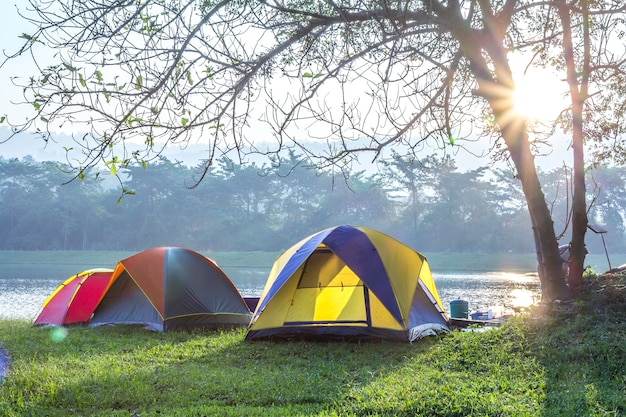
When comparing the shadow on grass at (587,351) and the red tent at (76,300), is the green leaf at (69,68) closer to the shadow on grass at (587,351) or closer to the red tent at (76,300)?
the shadow on grass at (587,351)

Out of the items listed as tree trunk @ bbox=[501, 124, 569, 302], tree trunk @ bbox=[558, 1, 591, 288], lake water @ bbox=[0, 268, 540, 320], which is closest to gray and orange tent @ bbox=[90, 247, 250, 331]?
tree trunk @ bbox=[501, 124, 569, 302]

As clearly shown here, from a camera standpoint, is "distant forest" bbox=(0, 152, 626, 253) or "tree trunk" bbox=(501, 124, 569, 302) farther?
"distant forest" bbox=(0, 152, 626, 253)

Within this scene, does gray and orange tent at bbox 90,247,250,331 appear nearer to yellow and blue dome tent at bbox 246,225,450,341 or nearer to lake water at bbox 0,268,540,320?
yellow and blue dome tent at bbox 246,225,450,341

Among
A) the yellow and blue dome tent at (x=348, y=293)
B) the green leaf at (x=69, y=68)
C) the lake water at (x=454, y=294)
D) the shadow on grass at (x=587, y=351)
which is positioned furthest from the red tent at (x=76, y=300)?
the shadow on grass at (x=587, y=351)

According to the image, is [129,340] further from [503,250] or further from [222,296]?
[503,250]

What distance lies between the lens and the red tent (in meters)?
9.40

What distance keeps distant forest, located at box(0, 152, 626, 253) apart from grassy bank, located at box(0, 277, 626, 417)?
138 feet

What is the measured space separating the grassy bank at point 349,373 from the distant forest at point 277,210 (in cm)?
4196

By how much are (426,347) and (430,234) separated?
4486 cm

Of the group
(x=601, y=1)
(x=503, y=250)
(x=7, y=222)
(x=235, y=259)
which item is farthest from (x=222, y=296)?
(x=7, y=222)

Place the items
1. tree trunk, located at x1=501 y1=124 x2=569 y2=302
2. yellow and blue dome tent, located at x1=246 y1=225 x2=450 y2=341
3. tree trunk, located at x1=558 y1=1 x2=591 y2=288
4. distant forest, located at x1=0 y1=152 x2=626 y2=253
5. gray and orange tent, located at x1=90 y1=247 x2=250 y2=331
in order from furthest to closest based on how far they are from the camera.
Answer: distant forest, located at x1=0 y1=152 x2=626 y2=253
gray and orange tent, located at x1=90 y1=247 x2=250 y2=331
tree trunk, located at x1=558 y1=1 x2=591 y2=288
yellow and blue dome tent, located at x1=246 y1=225 x2=450 y2=341
tree trunk, located at x1=501 y1=124 x2=569 y2=302

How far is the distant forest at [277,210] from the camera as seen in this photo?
50.2 m

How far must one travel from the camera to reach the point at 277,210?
55094 mm

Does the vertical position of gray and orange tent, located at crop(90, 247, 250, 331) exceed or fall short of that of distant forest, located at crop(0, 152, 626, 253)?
it falls short
